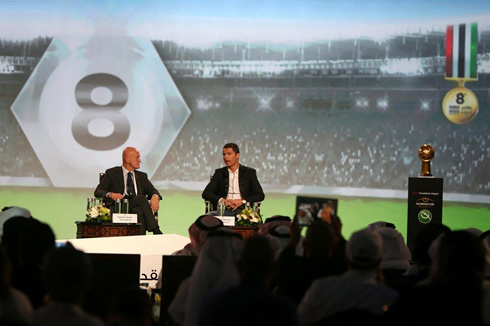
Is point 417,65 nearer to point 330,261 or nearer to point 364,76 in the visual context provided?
point 364,76

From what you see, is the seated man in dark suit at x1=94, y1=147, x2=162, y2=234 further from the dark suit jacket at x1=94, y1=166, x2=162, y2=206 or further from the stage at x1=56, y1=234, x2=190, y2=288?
the stage at x1=56, y1=234, x2=190, y2=288

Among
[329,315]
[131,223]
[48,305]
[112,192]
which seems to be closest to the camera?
[48,305]

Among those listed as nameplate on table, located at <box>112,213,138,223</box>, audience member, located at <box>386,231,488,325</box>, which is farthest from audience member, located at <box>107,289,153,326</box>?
nameplate on table, located at <box>112,213,138,223</box>

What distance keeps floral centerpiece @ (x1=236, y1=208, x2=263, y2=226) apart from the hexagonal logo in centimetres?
305

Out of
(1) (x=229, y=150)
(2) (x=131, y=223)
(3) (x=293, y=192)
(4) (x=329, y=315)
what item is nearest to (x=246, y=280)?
(4) (x=329, y=315)

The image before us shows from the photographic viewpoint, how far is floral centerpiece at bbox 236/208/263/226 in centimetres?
654

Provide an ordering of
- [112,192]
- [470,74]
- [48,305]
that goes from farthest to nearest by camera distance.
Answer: [470,74] < [112,192] < [48,305]

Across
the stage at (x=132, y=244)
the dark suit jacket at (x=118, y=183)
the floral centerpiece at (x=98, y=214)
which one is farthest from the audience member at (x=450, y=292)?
the dark suit jacket at (x=118, y=183)

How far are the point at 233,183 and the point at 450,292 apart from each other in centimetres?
495

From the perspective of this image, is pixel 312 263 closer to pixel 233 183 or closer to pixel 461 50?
pixel 233 183

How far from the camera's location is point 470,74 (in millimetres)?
9312

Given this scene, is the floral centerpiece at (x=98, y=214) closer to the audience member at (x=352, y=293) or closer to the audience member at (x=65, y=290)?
the audience member at (x=352, y=293)

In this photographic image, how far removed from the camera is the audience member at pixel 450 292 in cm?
242

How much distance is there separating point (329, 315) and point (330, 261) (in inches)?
17.5
